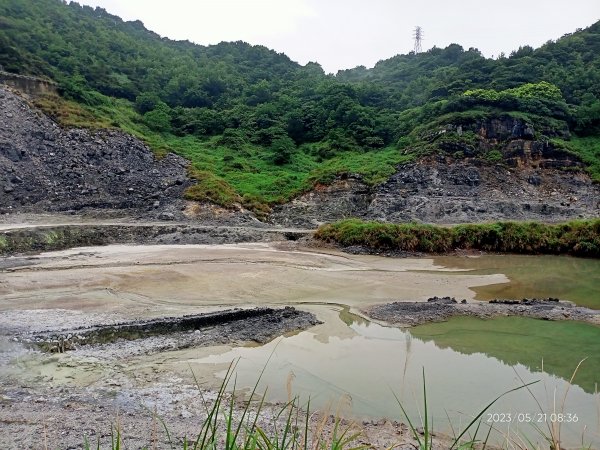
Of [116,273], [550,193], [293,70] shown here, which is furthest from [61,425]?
[293,70]

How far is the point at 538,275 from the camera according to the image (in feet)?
71.9

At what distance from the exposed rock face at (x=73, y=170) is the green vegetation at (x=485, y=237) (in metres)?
15.7

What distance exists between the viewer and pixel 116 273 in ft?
61.9

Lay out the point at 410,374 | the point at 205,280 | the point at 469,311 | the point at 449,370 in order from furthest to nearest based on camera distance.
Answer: the point at 205,280 < the point at 469,311 < the point at 449,370 < the point at 410,374

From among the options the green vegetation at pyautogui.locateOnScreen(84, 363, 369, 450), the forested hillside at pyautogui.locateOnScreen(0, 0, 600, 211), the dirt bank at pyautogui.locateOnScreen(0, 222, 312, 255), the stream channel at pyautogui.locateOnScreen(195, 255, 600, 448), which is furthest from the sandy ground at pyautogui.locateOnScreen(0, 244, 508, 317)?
the forested hillside at pyautogui.locateOnScreen(0, 0, 600, 211)

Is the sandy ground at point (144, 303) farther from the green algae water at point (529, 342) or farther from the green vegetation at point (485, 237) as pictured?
the green algae water at point (529, 342)

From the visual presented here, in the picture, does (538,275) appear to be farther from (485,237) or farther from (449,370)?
→ (449,370)

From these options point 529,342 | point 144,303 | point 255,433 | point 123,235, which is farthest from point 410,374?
point 123,235

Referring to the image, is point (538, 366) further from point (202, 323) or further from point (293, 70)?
point (293, 70)

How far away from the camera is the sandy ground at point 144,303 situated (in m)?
7.16

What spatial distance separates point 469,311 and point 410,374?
5854 mm

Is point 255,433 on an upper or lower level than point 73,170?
lower

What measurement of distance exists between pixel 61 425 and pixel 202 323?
6.51 m

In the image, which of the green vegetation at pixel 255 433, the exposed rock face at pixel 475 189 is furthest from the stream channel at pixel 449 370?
the exposed rock face at pixel 475 189
